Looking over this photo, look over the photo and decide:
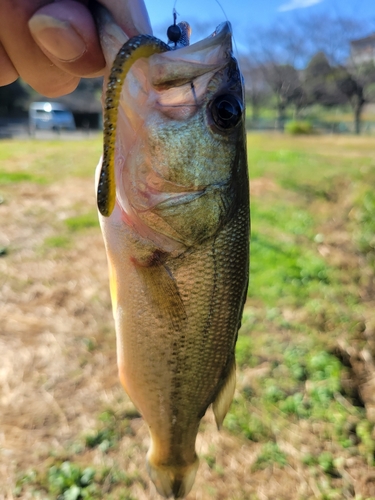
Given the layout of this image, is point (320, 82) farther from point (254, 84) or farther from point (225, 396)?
point (225, 396)

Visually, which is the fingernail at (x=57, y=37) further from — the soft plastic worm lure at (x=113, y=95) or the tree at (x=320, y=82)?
the tree at (x=320, y=82)

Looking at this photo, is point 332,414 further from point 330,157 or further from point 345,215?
point 330,157

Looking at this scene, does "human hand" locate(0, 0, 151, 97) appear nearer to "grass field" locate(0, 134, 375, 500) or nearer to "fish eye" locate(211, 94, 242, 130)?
"fish eye" locate(211, 94, 242, 130)

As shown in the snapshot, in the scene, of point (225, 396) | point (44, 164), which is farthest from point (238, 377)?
point (44, 164)

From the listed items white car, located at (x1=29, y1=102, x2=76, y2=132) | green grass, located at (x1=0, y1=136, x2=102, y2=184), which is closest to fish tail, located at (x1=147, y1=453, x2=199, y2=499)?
green grass, located at (x1=0, y1=136, x2=102, y2=184)

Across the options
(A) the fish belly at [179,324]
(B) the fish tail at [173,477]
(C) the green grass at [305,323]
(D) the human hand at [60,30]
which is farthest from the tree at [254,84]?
(B) the fish tail at [173,477]
